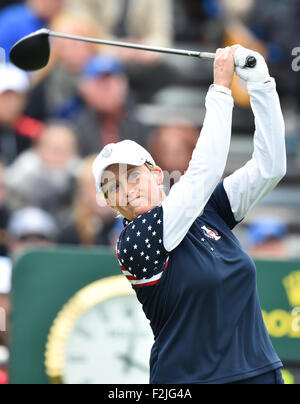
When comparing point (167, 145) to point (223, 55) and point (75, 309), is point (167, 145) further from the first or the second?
point (223, 55)

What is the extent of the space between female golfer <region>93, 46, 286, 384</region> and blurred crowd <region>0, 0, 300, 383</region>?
7.74ft

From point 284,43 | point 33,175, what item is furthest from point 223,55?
point 284,43

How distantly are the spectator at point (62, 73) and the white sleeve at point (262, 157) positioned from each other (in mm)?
3938

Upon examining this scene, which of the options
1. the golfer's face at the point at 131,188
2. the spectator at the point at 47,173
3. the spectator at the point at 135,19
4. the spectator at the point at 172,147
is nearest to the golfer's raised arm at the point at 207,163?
the golfer's face at the point at 131,188

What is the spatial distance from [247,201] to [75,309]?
213 cm

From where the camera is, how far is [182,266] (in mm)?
3027

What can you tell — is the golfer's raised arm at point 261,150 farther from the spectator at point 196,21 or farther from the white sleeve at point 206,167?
the spectator at point 196,21

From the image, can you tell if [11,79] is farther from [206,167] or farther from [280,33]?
[206,167]

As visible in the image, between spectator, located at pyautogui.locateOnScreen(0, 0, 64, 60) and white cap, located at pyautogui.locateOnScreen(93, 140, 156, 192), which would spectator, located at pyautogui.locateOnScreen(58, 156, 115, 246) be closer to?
spectator, located at pyautogui.locateOnScreen(0, 0, 64, 60)

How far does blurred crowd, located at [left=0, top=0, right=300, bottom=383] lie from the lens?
6.09m

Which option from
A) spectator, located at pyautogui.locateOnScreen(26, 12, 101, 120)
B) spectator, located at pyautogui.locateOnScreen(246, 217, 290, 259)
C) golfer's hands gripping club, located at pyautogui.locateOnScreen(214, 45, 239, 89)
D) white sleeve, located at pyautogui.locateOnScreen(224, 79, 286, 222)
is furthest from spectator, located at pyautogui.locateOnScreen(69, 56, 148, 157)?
golfer's hands gripping club, located at pyautogui.locateOnScreen(214, 45, 239, 89)

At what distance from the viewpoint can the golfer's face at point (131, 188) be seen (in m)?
3.07

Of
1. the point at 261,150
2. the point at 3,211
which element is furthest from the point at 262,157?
the point at 3,211

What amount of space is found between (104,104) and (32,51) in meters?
3.17
